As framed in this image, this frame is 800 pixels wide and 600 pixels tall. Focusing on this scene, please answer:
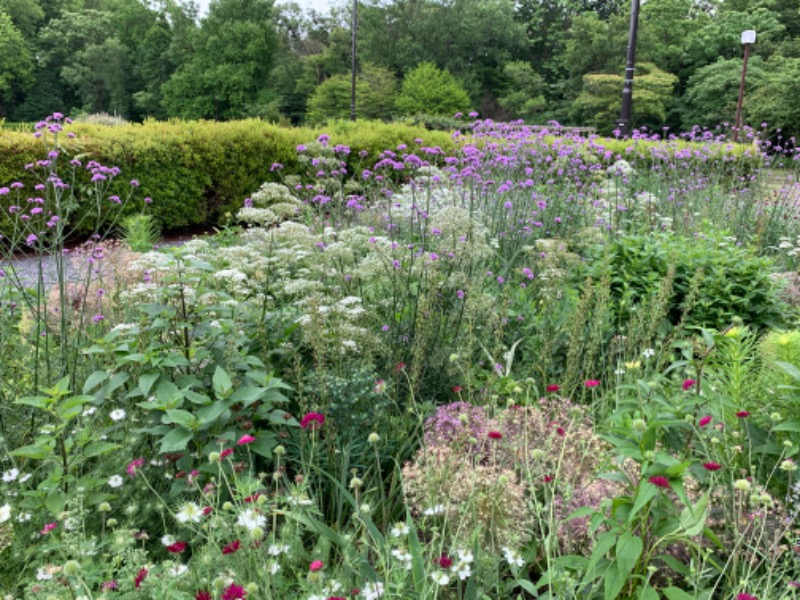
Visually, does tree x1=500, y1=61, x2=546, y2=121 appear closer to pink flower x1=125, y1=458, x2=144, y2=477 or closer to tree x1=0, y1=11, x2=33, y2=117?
tree x1=0, y1=11, x2=33, y2=117

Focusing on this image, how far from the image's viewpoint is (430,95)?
33.5 metres

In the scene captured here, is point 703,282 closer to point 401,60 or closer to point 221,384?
point 221,384

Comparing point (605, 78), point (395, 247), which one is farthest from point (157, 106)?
point (395, 247)

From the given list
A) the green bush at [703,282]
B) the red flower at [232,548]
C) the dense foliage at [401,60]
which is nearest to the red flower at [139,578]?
the red flower at [232,548]

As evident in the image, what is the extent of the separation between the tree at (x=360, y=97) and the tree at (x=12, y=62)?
24.5m

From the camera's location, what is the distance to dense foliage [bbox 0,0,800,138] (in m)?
31.0

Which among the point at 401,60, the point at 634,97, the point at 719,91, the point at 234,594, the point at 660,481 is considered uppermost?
the point at 401,60

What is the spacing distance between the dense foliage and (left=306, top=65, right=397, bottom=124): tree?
0.30ft

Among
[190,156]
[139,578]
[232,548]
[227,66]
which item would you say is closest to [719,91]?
[190,156]

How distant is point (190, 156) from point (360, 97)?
27101 mm

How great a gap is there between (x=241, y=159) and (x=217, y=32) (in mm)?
36500

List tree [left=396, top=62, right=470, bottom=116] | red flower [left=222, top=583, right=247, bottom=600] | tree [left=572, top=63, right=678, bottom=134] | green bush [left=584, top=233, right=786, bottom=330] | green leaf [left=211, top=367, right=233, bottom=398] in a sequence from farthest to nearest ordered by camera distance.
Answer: tree [left=396, top=62, right=470, bottom=116]
tree [left=572, top=63, right=678, bottom=134]
green bush [left=584, top=233, right=786, bottom=330]
green leaf [left=211, top=367, right=233, bottom=398]
red flower [left=222, top=583, right=247, bottom=600]

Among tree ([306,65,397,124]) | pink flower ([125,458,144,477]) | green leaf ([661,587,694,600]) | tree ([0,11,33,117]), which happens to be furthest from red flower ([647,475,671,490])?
tree ([0,11,33,117])

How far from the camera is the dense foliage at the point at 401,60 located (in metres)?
31.0
